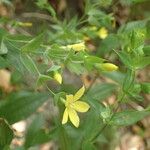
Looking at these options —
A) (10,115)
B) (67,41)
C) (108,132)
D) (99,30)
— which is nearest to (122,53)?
(67,41)

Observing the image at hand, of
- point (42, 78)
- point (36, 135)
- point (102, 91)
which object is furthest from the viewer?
point (102, 91)

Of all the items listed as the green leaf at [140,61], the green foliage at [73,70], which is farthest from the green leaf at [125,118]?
the green leaf at [140,61]

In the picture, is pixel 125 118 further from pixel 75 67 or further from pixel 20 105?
pixel 20 105

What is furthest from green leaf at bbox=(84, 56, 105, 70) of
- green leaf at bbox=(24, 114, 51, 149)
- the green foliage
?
green leaf at bbox=(24, 114, 51, 149)

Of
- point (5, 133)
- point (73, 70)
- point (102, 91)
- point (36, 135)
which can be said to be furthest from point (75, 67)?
point (102, 91)

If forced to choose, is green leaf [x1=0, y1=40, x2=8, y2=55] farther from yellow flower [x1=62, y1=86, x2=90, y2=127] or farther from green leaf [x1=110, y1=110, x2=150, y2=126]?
green leaf [x1=110, y1=110, x2=150, y2=126]

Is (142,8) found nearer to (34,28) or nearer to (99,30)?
(34,28)
